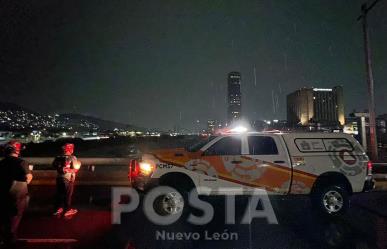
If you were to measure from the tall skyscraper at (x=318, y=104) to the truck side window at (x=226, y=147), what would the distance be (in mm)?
117007

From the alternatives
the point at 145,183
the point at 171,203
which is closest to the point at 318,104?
the point at 171,203

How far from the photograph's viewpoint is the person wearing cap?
5016mm

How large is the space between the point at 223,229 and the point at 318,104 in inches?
5099

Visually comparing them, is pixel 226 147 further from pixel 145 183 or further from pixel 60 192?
pixel 60 192

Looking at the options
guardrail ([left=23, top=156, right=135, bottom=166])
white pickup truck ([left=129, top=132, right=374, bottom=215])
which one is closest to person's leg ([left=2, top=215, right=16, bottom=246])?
white pickup truck ([left=129, top=132, right=374, bottom=215])

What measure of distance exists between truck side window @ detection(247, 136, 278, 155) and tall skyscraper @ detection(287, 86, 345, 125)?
11666cm

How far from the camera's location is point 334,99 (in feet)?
409

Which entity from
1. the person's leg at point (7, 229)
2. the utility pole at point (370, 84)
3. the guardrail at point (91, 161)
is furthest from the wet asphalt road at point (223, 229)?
the utility pole at point (370, 84)

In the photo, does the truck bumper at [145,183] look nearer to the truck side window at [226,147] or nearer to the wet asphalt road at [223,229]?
the wet asphalt road at [223,229]

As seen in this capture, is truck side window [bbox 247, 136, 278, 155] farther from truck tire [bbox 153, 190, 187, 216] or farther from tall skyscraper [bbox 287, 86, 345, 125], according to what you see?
tall skyscraper [bbox 287, 86, 345, 125]

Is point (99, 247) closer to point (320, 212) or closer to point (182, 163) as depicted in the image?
point (182, 163)

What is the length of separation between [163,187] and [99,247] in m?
2.08

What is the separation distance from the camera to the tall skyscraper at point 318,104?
12094 centimetres

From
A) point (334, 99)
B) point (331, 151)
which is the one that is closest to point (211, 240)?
point (331, 151)
